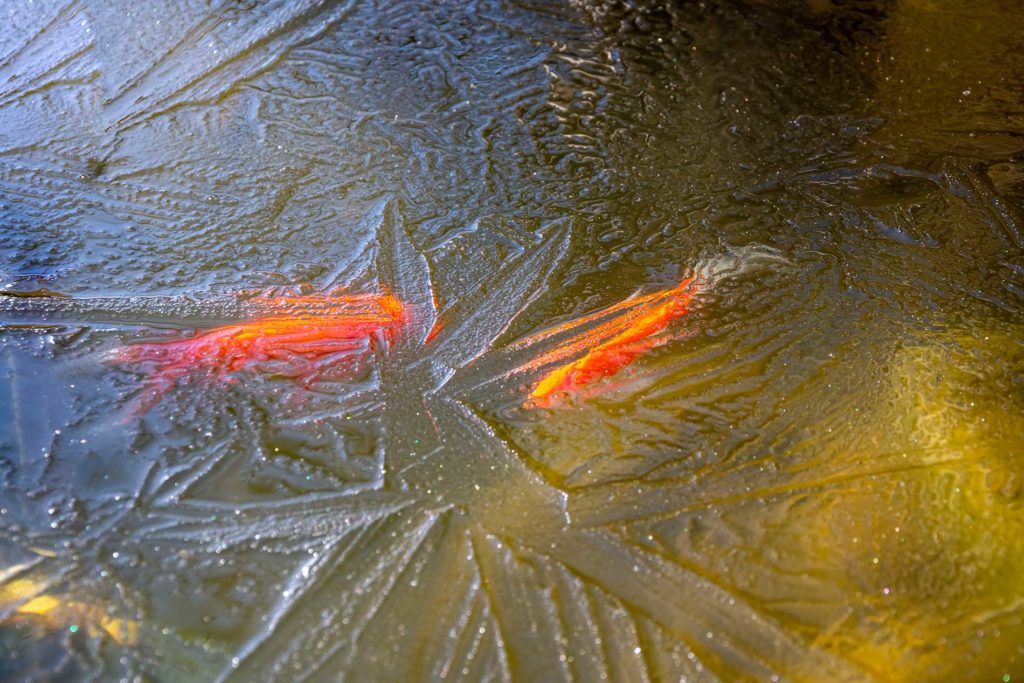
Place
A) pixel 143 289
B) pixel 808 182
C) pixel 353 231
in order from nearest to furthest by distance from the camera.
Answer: pixel 143 289, pixel 353 231, pixel 808 182

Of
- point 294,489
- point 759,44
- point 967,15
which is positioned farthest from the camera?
point 967,15

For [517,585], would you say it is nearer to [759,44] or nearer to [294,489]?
[294,489]

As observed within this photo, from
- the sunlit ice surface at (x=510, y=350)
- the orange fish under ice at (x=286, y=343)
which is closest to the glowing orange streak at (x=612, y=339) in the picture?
Answer: the sunlit ice surface at (x=510, y=350)

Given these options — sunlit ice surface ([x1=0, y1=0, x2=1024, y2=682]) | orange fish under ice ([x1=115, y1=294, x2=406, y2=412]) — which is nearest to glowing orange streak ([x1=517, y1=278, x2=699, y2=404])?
sunlit ice surface ([x1=0, y1=0, x2=1024, y2=682])

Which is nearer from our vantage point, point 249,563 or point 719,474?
point 249,563

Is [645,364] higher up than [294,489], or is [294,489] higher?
[294,489]

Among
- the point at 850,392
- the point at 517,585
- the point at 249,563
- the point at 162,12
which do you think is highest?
the point at 162,12

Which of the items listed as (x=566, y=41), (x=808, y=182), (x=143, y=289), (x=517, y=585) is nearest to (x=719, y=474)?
(x=517, y=585)

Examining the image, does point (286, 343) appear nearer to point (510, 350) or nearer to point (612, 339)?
point (510, 350)
